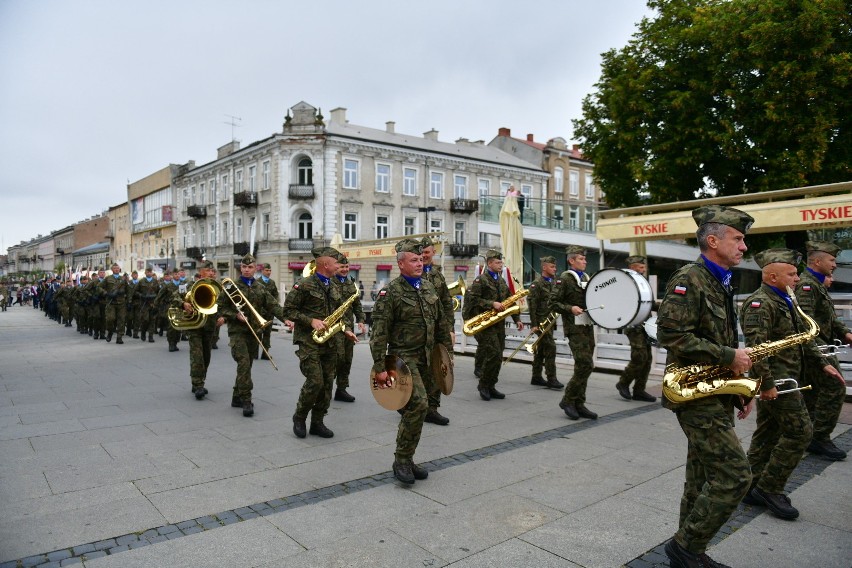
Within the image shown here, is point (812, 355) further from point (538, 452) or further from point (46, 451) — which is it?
point (46, 451)

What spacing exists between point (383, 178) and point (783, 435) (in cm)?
4041

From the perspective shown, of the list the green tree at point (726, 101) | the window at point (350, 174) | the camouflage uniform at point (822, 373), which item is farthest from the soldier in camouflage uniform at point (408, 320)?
the window at point (350, 174)

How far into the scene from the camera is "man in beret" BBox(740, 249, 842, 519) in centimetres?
446

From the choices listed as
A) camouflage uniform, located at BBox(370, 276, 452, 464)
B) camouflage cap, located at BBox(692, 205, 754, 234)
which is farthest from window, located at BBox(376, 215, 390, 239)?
camouflage cap, located at BBox(692, 205, 754, 234)

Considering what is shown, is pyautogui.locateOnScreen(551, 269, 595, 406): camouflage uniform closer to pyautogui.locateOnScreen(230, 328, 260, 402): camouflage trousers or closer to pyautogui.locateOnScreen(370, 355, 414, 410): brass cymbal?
pyautogui.locateOnScreen(370, 355, 414, 410): brass cymbal

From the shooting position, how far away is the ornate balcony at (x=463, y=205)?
152 feet

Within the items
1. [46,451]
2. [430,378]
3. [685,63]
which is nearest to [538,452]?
[430,378]

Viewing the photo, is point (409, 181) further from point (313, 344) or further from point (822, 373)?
point (822, 373)

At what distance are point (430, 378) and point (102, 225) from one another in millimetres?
99579

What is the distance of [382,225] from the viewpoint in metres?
44.1

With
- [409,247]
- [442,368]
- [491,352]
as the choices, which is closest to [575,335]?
[491,352]

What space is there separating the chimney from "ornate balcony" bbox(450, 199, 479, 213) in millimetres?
9984

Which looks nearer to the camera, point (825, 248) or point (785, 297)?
point (785, 297)

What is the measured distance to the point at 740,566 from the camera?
3689 mm
